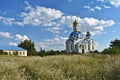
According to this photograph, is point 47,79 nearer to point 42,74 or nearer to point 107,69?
point 42,74

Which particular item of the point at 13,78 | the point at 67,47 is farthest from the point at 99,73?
the point at 67,47

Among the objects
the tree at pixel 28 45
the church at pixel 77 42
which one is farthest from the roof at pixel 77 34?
the tree at pixel 28 45

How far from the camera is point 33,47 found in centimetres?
10619

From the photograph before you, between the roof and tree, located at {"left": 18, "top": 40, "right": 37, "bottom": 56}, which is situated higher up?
the roof

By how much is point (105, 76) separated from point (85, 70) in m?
0.94

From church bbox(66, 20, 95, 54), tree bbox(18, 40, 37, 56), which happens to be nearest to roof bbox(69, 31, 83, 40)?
church bbox(66, 20, 95, 54)

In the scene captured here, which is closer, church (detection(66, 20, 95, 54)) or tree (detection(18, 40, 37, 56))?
church (detection(66, 20, 95, 54))

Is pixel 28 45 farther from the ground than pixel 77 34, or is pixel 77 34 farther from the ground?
pixel 77 34

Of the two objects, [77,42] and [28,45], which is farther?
[28,45]

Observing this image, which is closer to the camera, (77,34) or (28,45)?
(77,34)

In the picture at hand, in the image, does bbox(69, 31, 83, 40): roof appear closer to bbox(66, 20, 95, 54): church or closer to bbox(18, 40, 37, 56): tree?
bbox(66, 20, 95, 54): church

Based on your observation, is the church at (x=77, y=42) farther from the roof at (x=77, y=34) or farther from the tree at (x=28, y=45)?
the tree at (x=28, y=45)

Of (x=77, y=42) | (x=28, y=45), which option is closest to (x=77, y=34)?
(x=77, y=42)

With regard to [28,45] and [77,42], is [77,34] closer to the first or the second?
[77,42]
